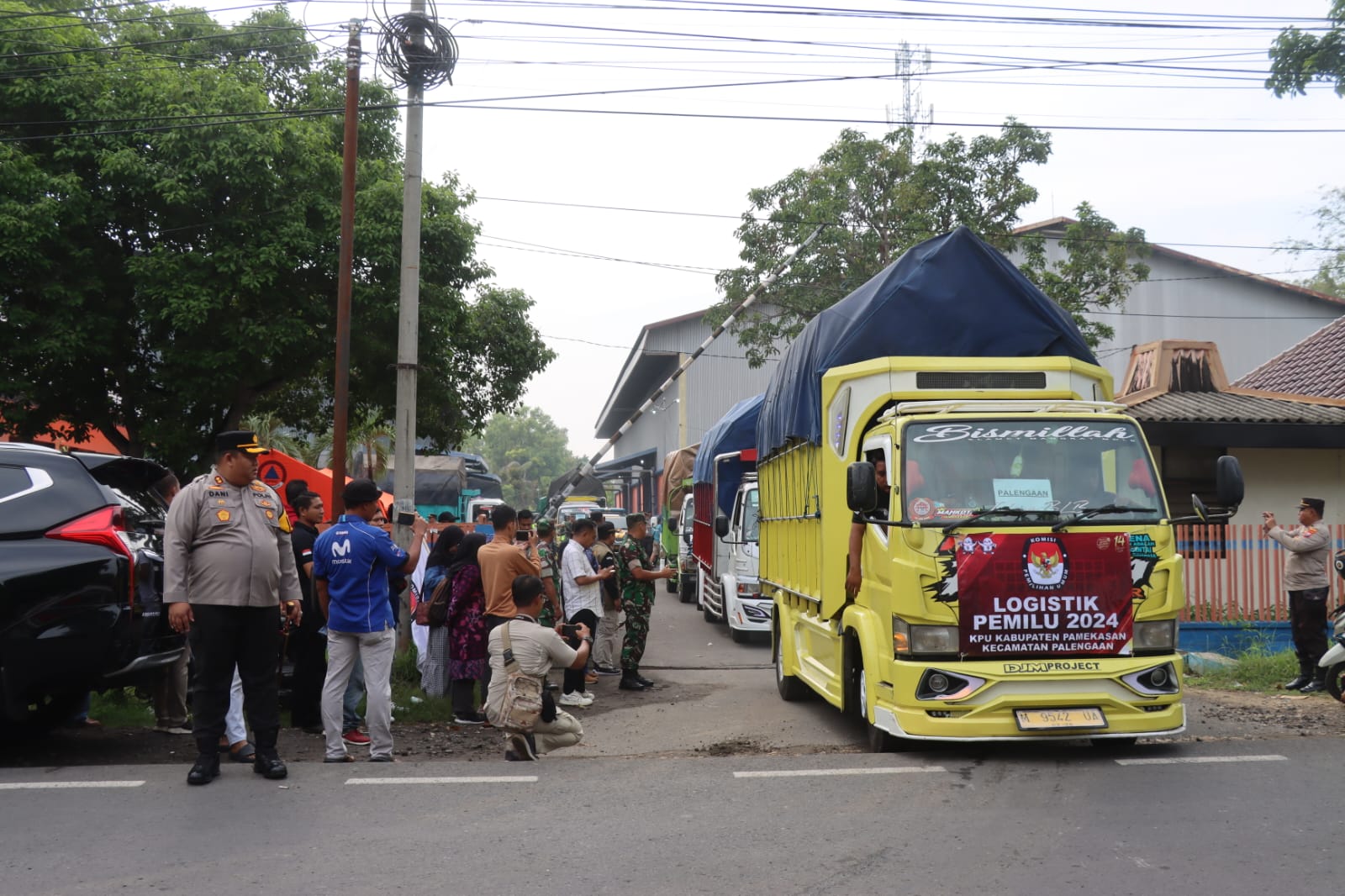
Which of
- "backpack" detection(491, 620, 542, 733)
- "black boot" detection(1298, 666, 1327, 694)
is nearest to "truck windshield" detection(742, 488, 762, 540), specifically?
"black boot" detection(1298, 666, 1327, 694)

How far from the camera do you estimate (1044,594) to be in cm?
749

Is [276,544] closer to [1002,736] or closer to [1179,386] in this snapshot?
[1002,736]

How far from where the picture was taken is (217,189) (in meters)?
17.5

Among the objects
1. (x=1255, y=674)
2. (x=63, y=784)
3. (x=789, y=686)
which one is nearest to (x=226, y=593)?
(x=63, y=784)

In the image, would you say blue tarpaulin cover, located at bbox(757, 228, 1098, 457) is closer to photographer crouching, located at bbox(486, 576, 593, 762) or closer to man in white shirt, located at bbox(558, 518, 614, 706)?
photographer crouching, located at bbox(486, 576, 593, 762)

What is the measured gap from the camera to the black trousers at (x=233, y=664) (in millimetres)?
6812

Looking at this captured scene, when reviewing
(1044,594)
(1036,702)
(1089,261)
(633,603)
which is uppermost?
(1089,261)

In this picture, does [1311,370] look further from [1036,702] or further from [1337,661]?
[1036,702]

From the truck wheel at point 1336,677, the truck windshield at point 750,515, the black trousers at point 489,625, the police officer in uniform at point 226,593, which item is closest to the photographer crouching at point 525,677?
the black trousers at point 489,625

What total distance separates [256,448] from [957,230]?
5.41 metres

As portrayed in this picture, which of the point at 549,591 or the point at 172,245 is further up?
the point at 172,245

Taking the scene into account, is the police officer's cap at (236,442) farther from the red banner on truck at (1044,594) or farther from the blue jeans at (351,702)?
the red banner on truck at (1044,594)

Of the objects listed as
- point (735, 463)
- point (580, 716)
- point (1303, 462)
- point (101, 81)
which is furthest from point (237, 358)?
point (1303, 462)

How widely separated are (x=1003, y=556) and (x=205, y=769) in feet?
15.7
